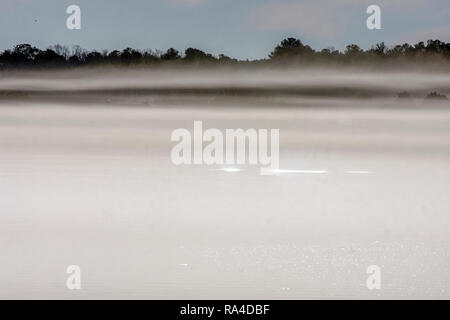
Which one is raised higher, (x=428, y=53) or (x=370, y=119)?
(x=428, y=53)

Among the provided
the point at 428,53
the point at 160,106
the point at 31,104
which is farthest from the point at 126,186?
the point at 428,53

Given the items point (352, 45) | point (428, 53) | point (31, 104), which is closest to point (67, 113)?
point (31, 104)

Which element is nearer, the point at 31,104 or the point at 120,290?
the point at 120,290

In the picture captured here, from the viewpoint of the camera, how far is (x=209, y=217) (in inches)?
98.8

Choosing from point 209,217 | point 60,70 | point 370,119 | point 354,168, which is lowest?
point 209,217

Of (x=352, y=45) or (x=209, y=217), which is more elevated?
(x=352, y=45)

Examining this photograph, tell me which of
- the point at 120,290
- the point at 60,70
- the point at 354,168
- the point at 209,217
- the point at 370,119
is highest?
the point at 60,70

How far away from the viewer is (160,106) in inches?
99.7

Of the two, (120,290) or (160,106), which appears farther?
(160,106)

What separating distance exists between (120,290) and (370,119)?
44.4 inches

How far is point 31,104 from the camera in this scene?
8.51 ft

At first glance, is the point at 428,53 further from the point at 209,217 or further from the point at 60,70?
the point at 60,70

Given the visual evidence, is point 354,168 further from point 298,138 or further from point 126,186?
point 126,186

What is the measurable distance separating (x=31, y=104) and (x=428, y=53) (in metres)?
1.52
